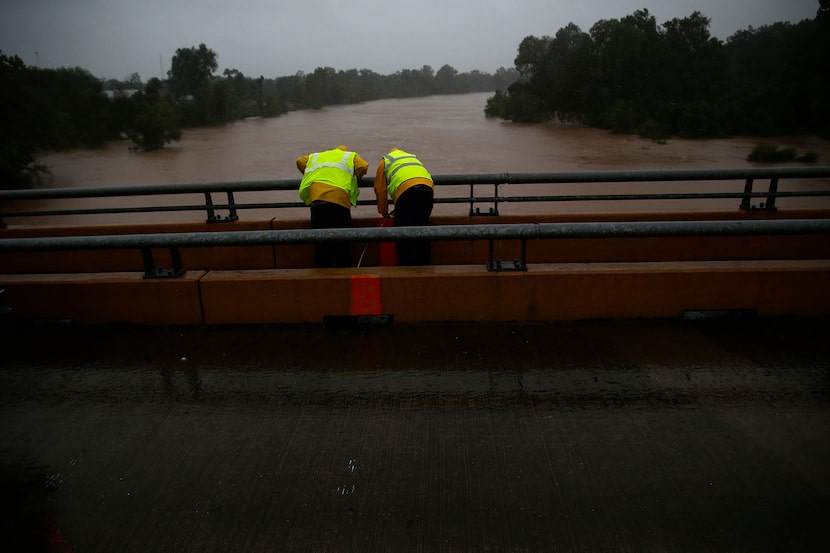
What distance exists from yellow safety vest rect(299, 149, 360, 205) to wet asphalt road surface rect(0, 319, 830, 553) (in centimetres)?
208

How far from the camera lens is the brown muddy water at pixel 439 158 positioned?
19562 mm

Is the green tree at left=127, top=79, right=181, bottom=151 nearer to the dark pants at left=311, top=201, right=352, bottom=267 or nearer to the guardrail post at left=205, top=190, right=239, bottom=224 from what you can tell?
the guardrail post at left=205, top=190, right=239, bottom=224

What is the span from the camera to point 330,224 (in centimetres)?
580

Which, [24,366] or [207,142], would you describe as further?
[207,142]

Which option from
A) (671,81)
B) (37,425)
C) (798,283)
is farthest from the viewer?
(671,81)

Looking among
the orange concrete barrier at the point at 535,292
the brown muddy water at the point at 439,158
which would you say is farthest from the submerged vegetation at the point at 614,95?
the orange concrete barrier at the point at 535,292

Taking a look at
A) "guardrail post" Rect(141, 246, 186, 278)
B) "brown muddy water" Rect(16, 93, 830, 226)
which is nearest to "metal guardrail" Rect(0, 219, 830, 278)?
"guardrail post" Rect(141, 246, 186, 278)

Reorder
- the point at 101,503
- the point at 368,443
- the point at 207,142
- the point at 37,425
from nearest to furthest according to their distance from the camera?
the point at 101,503
the point at 368,443
the point at 37,425
the point at 207,142

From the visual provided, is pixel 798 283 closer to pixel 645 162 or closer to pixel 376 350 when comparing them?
pixel 376 350

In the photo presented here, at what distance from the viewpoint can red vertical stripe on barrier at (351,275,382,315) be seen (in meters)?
4.20

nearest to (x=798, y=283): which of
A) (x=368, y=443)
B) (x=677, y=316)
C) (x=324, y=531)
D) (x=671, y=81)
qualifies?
(x=677, y=316)

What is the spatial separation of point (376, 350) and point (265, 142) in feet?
118

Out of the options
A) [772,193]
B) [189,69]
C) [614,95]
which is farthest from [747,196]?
[189,69]

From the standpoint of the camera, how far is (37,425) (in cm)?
313
